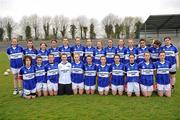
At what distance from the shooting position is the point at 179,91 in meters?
9.76

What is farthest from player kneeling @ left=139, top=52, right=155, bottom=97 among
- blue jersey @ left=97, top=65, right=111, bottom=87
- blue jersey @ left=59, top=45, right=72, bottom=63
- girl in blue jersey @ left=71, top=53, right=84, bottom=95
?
blue jersey @ left=59, top=45, right=72, bottom=63

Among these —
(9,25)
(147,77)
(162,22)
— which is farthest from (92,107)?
(9,25)

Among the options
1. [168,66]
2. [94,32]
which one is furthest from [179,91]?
[94,32]

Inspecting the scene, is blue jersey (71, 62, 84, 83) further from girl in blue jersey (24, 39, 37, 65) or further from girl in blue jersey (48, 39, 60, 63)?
girl in blue jersey (24, 39, 37, 65)

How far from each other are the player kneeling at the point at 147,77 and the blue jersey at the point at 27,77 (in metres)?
3.23

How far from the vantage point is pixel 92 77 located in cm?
944

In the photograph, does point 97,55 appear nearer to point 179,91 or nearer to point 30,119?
point 179,91

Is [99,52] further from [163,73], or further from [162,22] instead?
[162,22]

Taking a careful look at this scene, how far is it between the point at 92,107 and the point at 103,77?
1.82m

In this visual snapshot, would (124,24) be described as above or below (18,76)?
above

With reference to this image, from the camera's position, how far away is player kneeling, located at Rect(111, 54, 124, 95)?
9.23m

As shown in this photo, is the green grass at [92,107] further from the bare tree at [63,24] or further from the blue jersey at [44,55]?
the bare tree at [63,24]

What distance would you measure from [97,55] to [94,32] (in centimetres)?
5238

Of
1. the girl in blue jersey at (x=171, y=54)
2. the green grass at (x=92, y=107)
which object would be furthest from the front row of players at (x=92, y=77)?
the girl in blue jersey at (x=171, y=54)
